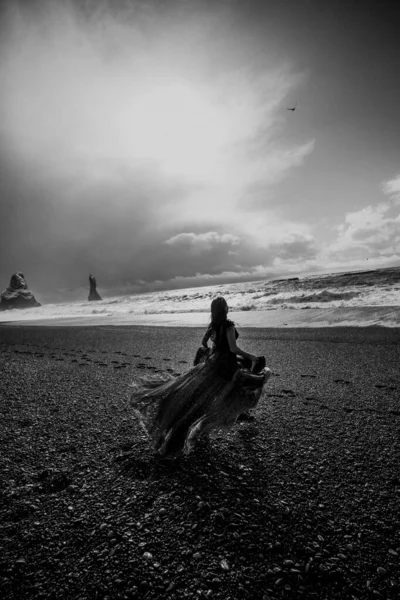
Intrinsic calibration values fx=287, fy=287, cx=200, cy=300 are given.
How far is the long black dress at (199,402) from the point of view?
358 centimetres

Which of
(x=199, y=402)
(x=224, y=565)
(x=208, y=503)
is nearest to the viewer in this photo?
(x=224, y=565)

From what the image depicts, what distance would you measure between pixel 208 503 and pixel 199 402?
1.18 m

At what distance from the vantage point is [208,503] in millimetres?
2797

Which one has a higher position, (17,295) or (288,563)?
(17,295)

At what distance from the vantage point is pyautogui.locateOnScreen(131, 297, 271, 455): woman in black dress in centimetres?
360

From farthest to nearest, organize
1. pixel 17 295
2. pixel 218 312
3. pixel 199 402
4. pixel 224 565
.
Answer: pixel 17 295
pixel 218 312
pixel 199 402
pixel 224 565

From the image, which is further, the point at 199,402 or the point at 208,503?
the point at 199,402

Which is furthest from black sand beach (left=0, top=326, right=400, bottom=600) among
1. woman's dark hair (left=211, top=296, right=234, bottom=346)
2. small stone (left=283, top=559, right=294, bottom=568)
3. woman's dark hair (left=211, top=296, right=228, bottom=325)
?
→ woman's dark hair (left=211, top=296, right=228, bottom=325)

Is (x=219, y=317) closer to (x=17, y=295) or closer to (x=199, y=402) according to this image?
(x=199, y=402)

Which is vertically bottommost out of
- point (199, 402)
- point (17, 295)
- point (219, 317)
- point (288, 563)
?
point (288, 563)

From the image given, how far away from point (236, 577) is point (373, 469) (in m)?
2.13

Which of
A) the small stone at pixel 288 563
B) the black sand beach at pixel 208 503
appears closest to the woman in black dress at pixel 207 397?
the black sand beach at pixel 208 503

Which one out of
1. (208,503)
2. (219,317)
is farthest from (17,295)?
(208,503)

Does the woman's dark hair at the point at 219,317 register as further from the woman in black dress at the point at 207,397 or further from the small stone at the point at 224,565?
the small stone at the point at 224,565
